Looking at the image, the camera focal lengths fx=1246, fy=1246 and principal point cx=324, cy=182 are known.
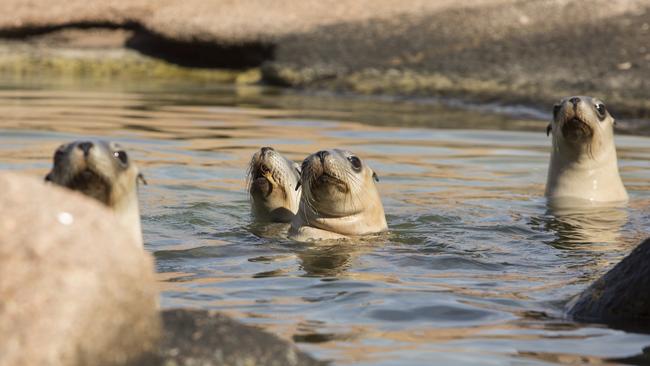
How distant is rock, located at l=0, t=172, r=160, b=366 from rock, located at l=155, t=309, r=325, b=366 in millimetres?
119

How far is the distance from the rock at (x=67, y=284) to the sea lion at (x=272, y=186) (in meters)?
4.50

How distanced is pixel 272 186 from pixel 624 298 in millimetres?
3567

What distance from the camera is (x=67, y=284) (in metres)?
3.20

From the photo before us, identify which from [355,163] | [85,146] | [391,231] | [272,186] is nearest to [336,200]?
[355,163]

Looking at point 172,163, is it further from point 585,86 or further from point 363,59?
point 363,59

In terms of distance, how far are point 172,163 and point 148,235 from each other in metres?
3.09

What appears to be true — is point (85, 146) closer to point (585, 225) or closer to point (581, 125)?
point (585, 225)

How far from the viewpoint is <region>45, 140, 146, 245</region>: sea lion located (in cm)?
473

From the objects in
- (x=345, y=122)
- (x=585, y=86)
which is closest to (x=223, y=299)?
(x=345, y=122)

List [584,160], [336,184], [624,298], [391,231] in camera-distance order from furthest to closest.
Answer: [584,160], [391,231], [336,184], [624,298]

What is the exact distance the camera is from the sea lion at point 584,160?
343 inches

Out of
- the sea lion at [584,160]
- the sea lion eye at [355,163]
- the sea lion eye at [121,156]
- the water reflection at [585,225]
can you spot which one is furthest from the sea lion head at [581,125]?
the sea lion eye at [121,156]

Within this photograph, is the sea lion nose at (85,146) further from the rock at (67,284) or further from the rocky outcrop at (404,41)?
the rocky outcrop at (404,41)

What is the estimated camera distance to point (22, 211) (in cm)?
335
